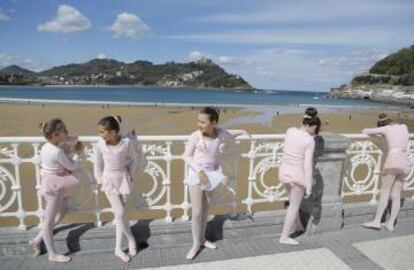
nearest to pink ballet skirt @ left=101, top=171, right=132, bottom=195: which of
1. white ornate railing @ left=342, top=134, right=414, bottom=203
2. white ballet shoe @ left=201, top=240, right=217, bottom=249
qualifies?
white ballet shoe @ left=201, top=240, right=217, bottom=249

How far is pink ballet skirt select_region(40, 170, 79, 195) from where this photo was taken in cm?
327

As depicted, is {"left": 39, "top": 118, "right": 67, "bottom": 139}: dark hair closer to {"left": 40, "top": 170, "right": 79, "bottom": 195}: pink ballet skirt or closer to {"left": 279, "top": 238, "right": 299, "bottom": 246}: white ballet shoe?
{"left": 40, "top": 170, "right": 79, "bottom": 195}: pink ballet skirt

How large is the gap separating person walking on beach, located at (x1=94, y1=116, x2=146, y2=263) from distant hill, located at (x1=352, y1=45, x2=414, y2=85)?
399 feet

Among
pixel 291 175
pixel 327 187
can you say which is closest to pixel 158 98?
pixel 327 187

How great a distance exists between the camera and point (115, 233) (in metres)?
3.81

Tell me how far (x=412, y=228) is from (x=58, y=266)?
4477 millimetres

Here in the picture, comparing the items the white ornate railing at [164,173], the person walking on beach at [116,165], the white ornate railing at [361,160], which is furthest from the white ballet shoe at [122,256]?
the white ornate railing at [361,160]

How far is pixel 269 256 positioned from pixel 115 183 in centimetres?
188

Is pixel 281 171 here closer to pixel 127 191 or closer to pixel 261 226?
pixel 261 226

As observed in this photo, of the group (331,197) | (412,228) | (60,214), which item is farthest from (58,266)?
(412,228)

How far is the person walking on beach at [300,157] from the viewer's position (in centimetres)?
359

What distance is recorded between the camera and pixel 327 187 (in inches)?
166

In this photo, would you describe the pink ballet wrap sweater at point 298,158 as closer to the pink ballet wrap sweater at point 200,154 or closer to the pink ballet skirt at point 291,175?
the pink ballet skirt at point 291,175

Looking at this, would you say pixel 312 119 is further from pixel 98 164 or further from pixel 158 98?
pixel 158 98
